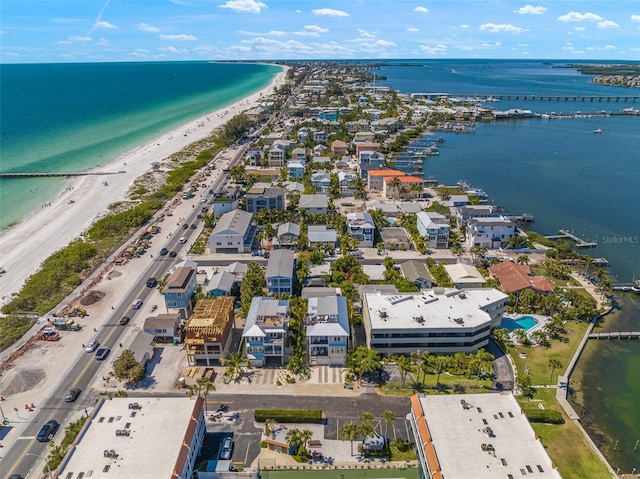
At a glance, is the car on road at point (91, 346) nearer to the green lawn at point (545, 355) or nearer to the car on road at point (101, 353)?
the car on road at point (101, 353)

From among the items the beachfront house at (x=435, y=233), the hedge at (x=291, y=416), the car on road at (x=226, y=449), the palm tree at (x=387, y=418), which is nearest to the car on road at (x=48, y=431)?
the car on road at (x=226, y=449)

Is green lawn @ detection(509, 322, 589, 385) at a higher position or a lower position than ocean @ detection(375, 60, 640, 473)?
higher

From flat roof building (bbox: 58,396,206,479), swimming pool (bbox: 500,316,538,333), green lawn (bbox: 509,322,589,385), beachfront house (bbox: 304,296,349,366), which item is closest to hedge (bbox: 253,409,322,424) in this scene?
flat roof building (bbox: 58,396,206,479)

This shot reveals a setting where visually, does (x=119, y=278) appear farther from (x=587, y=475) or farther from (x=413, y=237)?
(x=587, y=475)

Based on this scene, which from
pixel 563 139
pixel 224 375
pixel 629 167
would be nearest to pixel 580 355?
pixel 224 375

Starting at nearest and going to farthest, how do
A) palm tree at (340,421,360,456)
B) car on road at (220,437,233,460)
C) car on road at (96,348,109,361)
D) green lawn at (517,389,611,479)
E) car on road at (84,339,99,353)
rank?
palm tree at (340,421,360,456) < green lawn at (517,389,611,479) < car on road at (220,437,233,460) < car on road at (96,348,109,361) < car on road at (84,339,99,353)

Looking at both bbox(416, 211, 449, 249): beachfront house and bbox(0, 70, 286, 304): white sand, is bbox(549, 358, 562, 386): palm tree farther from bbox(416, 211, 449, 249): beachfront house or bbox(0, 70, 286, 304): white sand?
bbox(0, 70, 286, 304): white sand

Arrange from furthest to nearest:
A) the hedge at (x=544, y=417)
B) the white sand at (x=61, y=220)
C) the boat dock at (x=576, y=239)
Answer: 1. the boat dock at (x=576, y=239)
2. the white sand at (x=61, y=220)
3. the hedge at (x=544, y=417)
